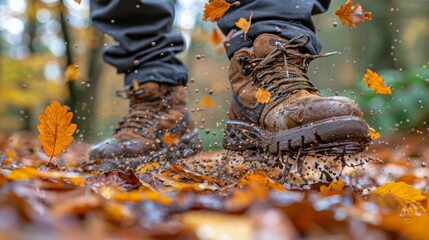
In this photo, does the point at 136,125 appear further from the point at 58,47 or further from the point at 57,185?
the point at 58,47

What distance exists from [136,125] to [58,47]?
15.2 m

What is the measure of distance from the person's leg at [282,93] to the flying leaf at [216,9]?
0.09 ft

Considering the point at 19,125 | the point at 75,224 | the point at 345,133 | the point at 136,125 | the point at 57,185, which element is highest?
the point at 75,224

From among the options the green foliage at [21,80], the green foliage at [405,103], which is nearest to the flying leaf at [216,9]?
the green foliage at [405,103]

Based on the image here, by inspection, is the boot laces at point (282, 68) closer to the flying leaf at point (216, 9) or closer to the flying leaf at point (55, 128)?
the flying leaf at point (216, 9)

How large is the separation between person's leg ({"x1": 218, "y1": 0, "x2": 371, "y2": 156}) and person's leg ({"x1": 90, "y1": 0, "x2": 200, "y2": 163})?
1.71 feet

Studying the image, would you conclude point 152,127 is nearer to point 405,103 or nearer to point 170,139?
point 170,139

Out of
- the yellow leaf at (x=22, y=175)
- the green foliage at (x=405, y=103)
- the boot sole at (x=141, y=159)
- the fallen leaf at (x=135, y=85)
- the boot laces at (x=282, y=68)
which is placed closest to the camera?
the yellow leaf at (x=22, y=175)

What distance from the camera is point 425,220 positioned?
75cm

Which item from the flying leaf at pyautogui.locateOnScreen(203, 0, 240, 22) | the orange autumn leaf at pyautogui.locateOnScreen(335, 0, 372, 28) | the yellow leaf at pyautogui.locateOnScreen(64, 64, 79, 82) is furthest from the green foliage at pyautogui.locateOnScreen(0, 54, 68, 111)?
the orange autumn leaf at pyautogui.locateOnScreen(335, 0, 372, 28)

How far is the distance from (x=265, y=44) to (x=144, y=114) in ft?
2.84

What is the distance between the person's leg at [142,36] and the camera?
2684 mm

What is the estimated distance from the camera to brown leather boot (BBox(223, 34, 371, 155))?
5.55ft

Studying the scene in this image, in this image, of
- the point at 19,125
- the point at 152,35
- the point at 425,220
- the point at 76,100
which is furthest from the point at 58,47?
the point at 425,220
